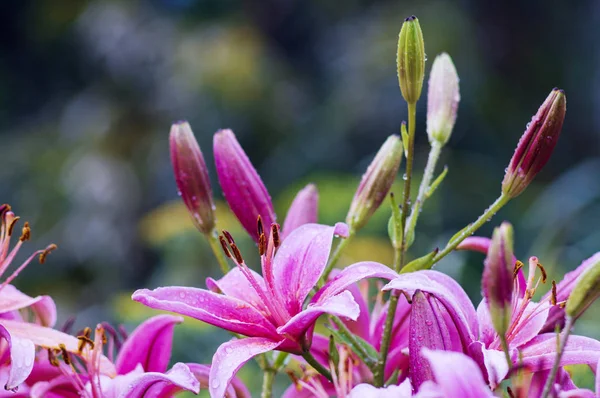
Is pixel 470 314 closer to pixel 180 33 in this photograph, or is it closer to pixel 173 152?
pixel 173 152

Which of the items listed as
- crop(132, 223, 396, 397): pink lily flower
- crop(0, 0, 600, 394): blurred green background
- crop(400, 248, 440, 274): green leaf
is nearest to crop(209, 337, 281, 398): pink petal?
crop(132, 223, 396, 397): pink lily flower

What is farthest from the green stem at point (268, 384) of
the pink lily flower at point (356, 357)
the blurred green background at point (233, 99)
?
the blurred green background at point (233, 99)

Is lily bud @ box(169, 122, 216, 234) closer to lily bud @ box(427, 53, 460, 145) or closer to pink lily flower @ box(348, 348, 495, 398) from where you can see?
lily bud @ box(427, 53, 460, 145)

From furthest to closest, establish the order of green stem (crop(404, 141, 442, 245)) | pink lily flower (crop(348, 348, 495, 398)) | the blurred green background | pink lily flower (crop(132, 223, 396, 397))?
the blurred green background
green stem (crop(404, 141, 442, 245))
pink lily flower (crop(132, 223, 396, 397))
pink lily flower (crop(348, 348, 495, 398))

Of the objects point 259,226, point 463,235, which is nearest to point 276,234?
point 259,226

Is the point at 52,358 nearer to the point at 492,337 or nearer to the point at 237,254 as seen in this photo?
the point at 237,254

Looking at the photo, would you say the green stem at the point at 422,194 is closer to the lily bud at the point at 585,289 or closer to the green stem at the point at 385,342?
the green stem at the point at 385,342
